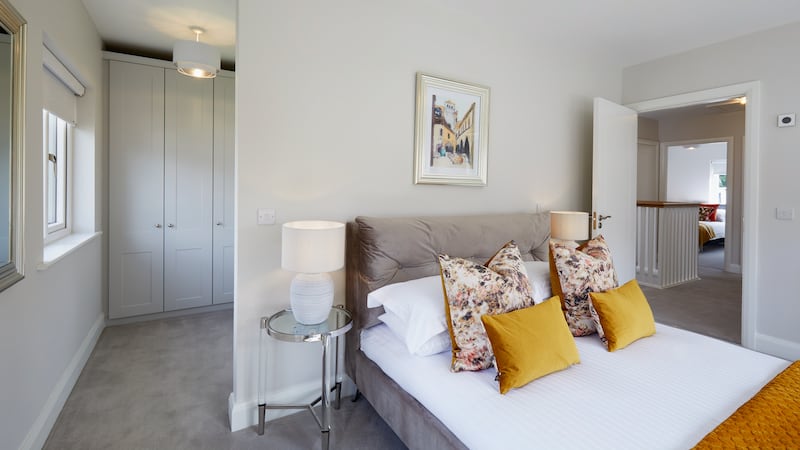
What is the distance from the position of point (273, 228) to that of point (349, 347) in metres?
0.83

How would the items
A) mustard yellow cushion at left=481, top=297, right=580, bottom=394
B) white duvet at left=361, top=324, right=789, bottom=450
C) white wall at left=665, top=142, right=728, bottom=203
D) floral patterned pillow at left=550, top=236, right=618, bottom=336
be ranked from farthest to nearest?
white wall at left=665, top=142, right=728, bottom=203 → floral patterned pillow at left=550, top=236, right=618, bottom=336 → mustard yellow cushion at left=481, top=297, right=580, bottom=394 → white duvet at left=361, top=324, right=789, bottom=450

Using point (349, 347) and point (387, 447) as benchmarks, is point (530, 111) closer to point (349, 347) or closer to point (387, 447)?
point (349, 347)

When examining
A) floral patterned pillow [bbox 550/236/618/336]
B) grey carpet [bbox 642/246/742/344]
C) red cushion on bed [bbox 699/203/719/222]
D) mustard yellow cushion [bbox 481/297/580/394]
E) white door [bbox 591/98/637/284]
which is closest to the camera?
mustard yellow cushion [bbox 481/297/580/394]

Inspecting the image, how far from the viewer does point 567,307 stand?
2041mm

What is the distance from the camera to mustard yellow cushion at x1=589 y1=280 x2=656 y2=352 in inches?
73.1

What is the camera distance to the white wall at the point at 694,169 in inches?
357

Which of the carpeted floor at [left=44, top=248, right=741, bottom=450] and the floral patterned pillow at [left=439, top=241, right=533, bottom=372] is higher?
the floral patterned pillow at [left=439, top=241, right=533, bottom=372]

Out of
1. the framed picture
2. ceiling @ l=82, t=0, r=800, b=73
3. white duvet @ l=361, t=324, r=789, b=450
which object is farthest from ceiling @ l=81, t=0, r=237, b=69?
white duvet @ l=361, t=324, r=789, b=450

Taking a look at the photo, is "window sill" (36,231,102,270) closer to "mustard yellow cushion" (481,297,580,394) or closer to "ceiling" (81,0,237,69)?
"ceiling" (81,0,237,69)

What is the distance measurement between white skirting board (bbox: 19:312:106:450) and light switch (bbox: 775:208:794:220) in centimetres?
496

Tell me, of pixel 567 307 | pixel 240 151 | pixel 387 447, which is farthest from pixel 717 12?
pixel 387 447

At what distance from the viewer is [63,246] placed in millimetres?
2539

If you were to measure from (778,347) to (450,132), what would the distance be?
310cm

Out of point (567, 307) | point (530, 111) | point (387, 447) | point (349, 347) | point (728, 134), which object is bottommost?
point (387, 447)
